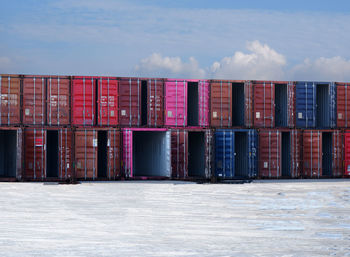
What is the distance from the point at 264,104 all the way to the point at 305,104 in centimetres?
295

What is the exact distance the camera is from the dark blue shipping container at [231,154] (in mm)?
32938

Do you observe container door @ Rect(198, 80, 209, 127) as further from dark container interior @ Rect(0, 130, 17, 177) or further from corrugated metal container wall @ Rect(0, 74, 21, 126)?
dark container interior @ Rect(0, 130, 17, 177)

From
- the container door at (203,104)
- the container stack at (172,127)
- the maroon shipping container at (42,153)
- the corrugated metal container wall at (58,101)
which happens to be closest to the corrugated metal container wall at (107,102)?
the container stack at (172,127)

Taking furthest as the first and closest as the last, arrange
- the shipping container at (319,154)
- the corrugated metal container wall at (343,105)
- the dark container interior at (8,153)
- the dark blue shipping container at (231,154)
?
1. the corrugated metal container wall at (343,105)
2. the dark container interior at (8,153)
3. the shipping container at (319,154)
4. the dark blue shipping container at (231,154)

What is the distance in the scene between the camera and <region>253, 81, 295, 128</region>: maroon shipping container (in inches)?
1344

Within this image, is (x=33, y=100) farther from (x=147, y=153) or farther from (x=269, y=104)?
(x=269, y=104)

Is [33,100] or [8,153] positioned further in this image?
[8,153]

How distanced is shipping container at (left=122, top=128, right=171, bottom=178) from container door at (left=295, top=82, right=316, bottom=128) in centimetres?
918

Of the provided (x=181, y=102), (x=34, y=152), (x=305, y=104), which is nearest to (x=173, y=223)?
(x=181, y=102)

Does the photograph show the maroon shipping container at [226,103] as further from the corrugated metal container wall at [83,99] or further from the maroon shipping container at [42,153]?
the maroon shipping container at [42,153]

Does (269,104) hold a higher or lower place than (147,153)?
higher

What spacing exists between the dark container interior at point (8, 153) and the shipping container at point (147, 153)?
8.09 m

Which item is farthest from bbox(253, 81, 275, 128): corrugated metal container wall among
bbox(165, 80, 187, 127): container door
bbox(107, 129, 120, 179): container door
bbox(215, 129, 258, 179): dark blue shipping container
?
bbox(107, 129, 120, 179): container door

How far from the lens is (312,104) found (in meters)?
35.0
